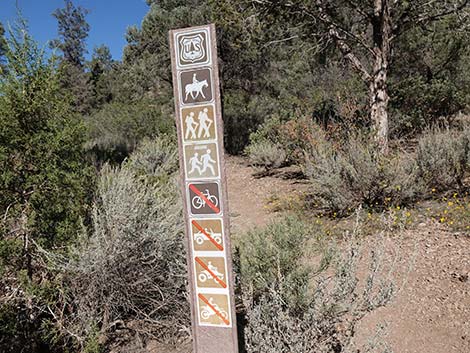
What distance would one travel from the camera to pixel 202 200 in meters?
2.12

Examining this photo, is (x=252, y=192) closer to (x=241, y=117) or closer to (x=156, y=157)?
(x=156, y=157)

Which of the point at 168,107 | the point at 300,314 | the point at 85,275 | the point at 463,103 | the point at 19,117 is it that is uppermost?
the point at 168,107

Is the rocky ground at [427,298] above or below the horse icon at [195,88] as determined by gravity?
below

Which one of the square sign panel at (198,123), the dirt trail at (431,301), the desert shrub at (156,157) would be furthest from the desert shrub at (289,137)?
the square sign panel at (198,123)

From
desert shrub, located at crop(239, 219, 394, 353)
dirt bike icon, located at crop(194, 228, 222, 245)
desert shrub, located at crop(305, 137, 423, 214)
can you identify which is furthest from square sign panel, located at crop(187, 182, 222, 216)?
desert shrub, located at crop(305, 137, 423, 214)

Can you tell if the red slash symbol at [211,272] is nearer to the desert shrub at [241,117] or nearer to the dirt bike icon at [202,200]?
the dirt bike icon at [202,200]

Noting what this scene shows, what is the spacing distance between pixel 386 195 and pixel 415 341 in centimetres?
306

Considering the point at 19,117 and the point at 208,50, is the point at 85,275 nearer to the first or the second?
the point at 19,117

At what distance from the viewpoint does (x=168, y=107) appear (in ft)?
46.4

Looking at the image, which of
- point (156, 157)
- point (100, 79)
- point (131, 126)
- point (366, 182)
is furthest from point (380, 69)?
point (100, 79)

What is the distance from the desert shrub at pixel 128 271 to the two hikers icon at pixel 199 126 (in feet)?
Answer: 4.09

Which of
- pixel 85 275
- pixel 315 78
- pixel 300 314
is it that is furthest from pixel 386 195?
pixel 315 78

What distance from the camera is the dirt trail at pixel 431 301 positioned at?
3006mm

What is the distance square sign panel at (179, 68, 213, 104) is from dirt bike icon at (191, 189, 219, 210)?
0.47 meters
